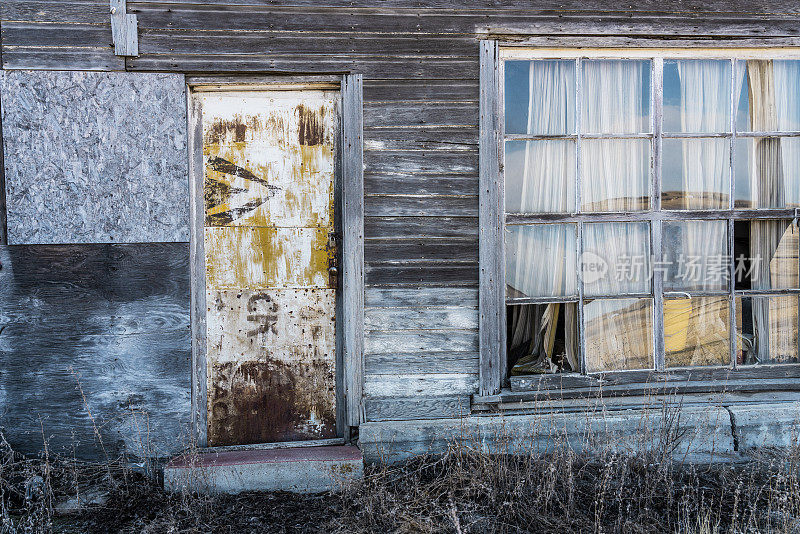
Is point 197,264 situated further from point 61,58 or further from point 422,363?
point 422,363

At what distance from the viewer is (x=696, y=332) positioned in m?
3.92

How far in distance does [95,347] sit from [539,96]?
313 centimetres

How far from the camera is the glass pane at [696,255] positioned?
3881 mm

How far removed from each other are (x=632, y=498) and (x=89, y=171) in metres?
3.50

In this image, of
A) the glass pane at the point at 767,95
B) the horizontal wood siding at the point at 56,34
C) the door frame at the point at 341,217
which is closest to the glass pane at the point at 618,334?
the glass pane at the point at 767,95

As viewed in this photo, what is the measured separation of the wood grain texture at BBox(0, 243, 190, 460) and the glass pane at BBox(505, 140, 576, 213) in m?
2.08

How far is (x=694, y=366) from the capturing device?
3.90 m

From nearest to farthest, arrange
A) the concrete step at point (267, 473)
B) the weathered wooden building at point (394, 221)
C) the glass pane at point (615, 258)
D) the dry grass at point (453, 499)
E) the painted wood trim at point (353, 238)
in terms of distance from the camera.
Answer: the dry grass at point (453, 499), the concrete step at point (267, 473), the weathered wooden building at point (394, 221), the painted wood trim at point (353, 238), the glass pane at point (615, 258)

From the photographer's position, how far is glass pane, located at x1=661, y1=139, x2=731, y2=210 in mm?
3867

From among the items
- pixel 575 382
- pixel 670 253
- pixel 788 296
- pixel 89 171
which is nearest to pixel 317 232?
pixel 89 171

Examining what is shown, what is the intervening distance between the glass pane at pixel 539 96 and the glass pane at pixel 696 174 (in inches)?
28.1

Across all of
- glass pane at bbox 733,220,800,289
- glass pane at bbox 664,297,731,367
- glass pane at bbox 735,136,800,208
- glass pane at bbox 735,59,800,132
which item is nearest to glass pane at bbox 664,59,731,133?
glass pane at bbox 735,59,800,132

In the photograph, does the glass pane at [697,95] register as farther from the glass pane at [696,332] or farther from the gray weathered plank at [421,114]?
the gray weathered plank at [421,114]

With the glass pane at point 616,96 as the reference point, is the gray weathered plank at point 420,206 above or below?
below
